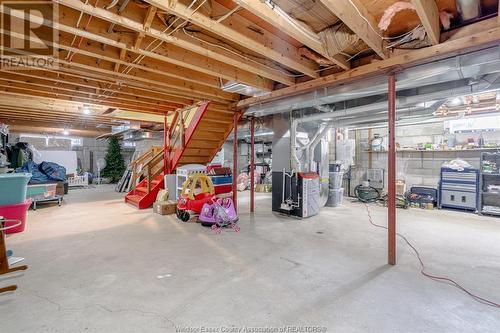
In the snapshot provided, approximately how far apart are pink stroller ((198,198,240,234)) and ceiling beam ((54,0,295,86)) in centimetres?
208

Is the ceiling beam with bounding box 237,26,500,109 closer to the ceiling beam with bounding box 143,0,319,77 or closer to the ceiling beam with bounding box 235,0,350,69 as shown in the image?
the ceiling beam with bounding box 143,0,319,77

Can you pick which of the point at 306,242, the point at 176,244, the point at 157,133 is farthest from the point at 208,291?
the point at 157,133

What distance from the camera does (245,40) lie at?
238 centimetres

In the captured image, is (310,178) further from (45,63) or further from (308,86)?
(45,63)

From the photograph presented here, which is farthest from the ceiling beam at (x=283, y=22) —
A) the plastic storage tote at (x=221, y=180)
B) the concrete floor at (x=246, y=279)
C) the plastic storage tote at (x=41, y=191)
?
the plastic storage tote at (x=41, y=191)

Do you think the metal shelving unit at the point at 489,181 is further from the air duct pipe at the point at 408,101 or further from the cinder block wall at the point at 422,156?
the air duct pipe at the point at 408,101

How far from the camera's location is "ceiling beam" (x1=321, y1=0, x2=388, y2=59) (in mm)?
1832

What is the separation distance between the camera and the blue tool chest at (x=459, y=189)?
5277 mm

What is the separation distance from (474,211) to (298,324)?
19.1 feet

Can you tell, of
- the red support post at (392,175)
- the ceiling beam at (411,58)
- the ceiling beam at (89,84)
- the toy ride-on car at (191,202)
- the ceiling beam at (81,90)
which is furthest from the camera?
the toy ride-on car at (191,202)

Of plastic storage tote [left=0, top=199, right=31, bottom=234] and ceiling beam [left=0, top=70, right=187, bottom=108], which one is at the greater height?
ceiling beam [left=0, top=70, right=187, bottom=108]

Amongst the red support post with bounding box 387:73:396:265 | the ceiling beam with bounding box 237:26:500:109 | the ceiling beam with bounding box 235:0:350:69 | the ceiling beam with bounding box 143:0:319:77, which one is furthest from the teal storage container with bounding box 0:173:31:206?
the red support post with bounding box 387:73:396:265

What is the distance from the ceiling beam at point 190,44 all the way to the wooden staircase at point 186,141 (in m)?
1.67

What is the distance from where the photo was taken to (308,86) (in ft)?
11.7
